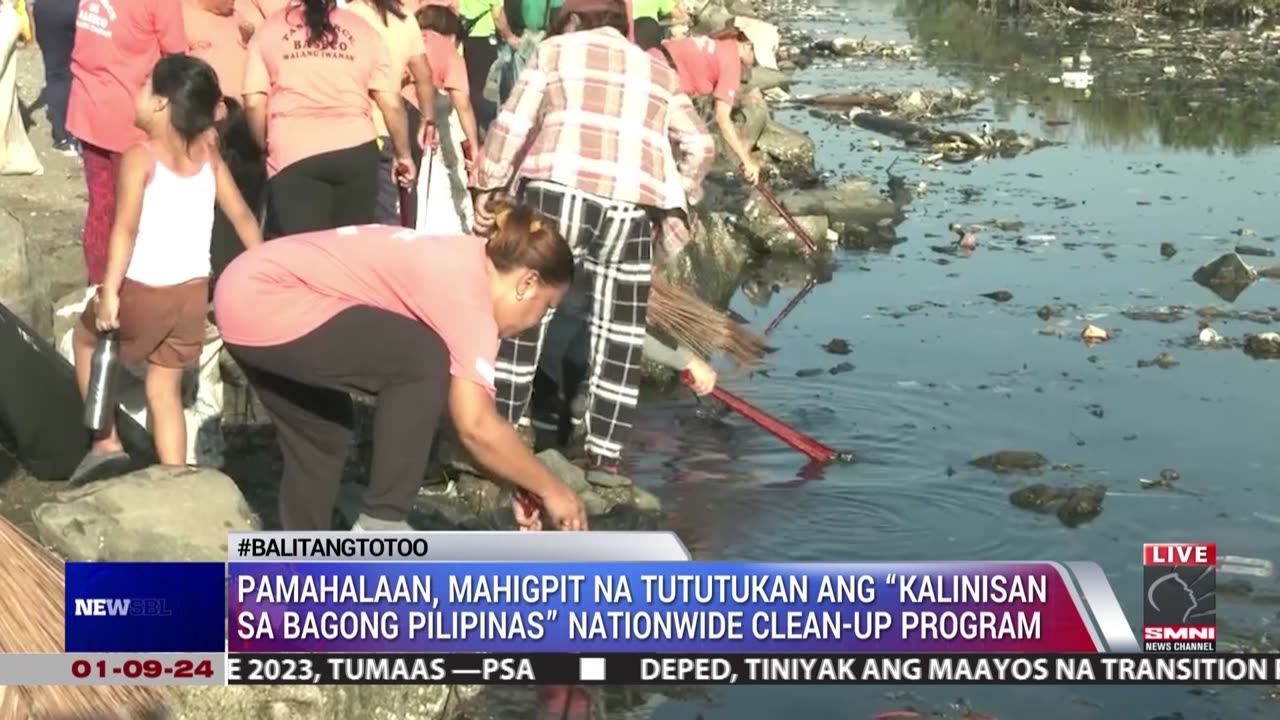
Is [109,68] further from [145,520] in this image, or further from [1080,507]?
[1080,507]

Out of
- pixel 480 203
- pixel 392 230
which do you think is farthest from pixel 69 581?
pixel 480 203

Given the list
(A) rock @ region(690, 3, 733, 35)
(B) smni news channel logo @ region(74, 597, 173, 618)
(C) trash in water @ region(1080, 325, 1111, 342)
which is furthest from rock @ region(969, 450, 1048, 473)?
(A) rock @ region(690, 3, 733, 35)

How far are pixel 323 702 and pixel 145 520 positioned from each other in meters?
0.72

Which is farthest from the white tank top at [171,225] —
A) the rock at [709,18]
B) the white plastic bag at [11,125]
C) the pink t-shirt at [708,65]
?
the rock at [709,18]

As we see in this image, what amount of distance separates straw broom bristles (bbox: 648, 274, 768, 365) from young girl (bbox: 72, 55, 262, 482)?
2.76 m

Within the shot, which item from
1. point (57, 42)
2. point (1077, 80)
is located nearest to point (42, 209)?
point (57, 42)

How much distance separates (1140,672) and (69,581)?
2.74 meters

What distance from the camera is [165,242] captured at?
19.5 feet

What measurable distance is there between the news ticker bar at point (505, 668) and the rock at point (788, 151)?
35.3 ft

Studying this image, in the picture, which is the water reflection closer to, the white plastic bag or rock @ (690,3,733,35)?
rock @ (690,3,733,35)

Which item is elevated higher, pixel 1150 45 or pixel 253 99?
pixel 253 99

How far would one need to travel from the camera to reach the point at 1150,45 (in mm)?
27438

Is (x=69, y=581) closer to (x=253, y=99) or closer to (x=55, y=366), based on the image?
(x=55, y=366)

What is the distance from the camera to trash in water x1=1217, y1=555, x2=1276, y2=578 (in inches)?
258
